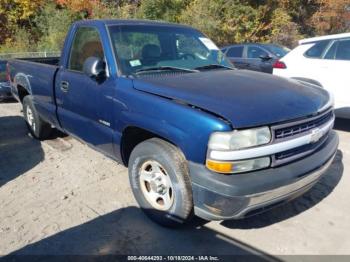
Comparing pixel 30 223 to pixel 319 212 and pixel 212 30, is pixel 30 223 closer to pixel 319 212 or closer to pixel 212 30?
pixel 319 212

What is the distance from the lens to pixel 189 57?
4043mm

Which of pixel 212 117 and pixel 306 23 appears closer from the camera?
pixel 212 117

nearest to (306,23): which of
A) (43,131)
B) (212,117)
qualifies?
(43,131)

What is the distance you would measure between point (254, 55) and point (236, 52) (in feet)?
2.04

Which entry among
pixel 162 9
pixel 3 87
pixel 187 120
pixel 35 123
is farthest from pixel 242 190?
pixel 162 9

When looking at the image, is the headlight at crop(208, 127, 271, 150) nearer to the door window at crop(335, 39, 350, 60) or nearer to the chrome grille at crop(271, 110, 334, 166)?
the chrome grille at crop(271, 110, 334, 166)

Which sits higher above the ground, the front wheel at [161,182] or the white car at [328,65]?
the white car at [328,65]

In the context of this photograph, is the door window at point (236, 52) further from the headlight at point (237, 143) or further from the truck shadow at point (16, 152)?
the headlight at point (237, 143)

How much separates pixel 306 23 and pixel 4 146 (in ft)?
82.8

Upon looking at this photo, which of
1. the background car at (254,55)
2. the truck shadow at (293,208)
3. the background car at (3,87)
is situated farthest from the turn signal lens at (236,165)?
the background car at (3,87)

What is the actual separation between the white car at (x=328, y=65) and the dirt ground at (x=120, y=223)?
175cm

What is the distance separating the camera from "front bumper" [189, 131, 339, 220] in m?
2.64

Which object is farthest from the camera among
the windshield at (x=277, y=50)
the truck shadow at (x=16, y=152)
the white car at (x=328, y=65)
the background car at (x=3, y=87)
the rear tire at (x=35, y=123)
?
the windshield at (x=277, y=50)

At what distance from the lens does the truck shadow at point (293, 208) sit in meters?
3.41
